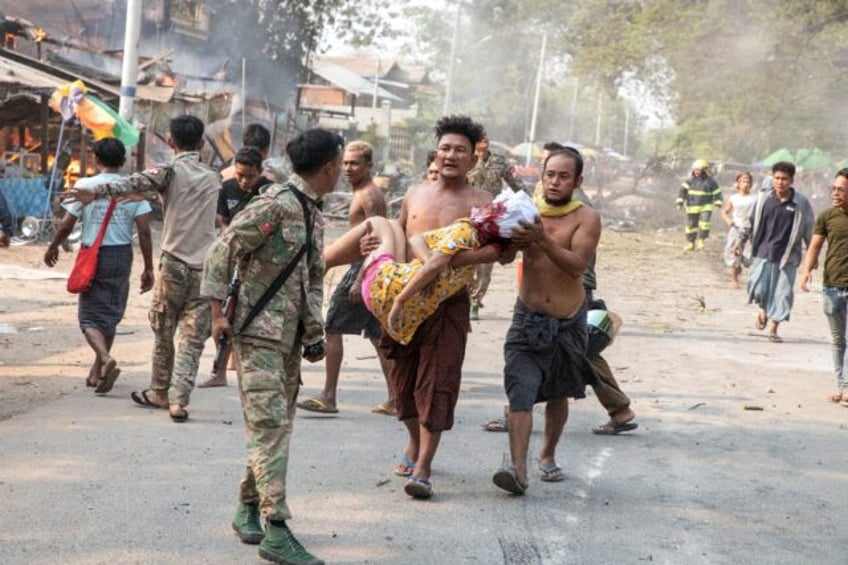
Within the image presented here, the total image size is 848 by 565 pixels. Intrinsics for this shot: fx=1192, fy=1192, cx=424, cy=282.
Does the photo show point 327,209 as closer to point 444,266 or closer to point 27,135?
point 27,135

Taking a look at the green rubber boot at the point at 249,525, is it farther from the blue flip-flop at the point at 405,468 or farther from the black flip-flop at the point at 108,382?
the black flip-flop at the point at 108,382

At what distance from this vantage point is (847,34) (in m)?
28.3

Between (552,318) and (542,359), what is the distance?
213mm

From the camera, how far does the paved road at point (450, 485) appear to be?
16.2ft

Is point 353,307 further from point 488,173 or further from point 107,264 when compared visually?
point 488,173

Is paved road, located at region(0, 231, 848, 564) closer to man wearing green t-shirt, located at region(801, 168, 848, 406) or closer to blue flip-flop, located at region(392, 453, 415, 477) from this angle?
blue flip-flop, located at region(392, 453, 415, 477)

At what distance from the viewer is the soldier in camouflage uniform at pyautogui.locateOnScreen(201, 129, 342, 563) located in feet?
14.8

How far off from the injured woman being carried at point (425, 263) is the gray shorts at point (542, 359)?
552 millimetres

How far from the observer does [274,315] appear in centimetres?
464

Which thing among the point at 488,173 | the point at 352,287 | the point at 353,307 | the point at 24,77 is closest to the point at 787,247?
the point at 488,173

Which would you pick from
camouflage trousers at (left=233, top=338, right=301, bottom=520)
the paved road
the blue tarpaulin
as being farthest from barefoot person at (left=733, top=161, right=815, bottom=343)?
the blue tarpaulin

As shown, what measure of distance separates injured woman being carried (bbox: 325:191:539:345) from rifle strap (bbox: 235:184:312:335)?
81 centimetres

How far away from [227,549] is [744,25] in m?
27.3

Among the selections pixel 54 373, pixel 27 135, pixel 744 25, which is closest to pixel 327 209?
pixel 27 135
